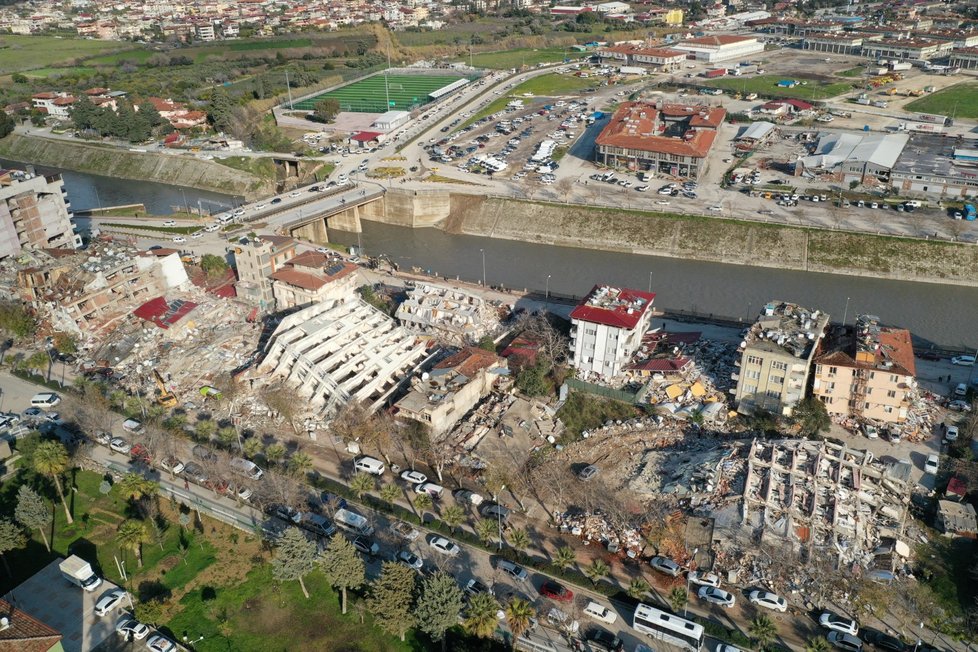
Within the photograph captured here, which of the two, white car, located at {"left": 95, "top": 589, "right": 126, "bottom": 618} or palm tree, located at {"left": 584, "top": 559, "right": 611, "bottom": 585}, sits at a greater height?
palm tree, located at {"left": 584, "top": 559, "right": 611, "bottom": 585}

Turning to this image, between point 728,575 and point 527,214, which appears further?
point 527,214

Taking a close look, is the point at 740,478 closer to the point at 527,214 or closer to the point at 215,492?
the point at 215,492

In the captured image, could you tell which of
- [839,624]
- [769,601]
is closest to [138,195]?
[769,601]

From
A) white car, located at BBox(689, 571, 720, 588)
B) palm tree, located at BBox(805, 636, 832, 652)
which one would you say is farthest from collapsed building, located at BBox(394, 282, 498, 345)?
palm tree, located at BBox(805, 636, 832, 652)

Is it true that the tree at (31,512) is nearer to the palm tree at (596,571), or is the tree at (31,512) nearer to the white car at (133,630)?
the white car at (133,630)

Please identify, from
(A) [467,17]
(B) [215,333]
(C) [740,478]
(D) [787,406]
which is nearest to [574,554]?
(C) [740,478]

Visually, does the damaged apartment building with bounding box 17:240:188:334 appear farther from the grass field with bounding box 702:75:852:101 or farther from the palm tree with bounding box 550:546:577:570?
the grass field with bounding box 702:75:852:101
